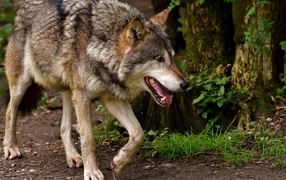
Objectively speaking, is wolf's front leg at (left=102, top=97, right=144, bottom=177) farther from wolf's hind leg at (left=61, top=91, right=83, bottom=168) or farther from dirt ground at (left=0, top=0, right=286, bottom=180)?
wolf's hind leg at (left=61, top=91, right=83, bottom=168)

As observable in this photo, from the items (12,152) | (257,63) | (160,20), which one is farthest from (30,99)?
(257,63)

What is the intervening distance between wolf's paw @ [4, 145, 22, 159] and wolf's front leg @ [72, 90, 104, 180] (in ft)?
3.87

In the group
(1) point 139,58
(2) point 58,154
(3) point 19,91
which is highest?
(1) point 139,58

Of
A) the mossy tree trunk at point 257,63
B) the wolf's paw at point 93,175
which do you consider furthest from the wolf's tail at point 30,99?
the mossy tree trunk at point 257,63

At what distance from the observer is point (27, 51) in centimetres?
713

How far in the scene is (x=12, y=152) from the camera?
732 cm

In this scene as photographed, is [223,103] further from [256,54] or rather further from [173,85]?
[173,85]

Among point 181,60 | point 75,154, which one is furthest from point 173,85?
point 181,60

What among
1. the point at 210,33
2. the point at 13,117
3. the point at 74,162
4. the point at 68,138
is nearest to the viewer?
the point at 74,162

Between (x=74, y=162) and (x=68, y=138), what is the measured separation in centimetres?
38

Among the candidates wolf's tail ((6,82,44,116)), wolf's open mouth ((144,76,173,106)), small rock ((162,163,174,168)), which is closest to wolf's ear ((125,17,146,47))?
wolf's open mouth ((144,76,173,106))

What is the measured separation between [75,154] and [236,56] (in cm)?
207

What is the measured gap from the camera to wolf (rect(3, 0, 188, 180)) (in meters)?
6.07

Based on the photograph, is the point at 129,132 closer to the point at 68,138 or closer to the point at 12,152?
the point at 68,138
